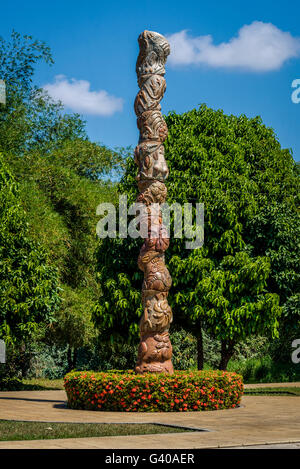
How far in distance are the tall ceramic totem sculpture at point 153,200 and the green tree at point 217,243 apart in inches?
156

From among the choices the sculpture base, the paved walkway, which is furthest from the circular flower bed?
the sculpture base

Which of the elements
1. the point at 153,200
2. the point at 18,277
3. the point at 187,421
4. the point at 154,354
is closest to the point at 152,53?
the point at 153,200

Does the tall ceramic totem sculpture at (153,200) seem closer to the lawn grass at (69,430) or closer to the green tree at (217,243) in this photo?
the lawn grass at (69,430)

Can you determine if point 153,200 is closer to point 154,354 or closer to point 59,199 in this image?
point 154,354

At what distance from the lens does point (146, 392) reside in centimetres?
1182

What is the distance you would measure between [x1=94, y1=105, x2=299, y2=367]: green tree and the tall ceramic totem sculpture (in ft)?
13.0

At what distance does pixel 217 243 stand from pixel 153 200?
4.72m

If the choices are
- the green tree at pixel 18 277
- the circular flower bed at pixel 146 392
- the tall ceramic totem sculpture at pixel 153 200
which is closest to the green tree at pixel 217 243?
the green tree at pixel 18 277

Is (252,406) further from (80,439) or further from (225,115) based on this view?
(225,115)

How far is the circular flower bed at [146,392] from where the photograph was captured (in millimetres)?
11820

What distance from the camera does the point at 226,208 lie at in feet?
57.9

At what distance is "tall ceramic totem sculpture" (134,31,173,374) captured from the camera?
13.1 metres
